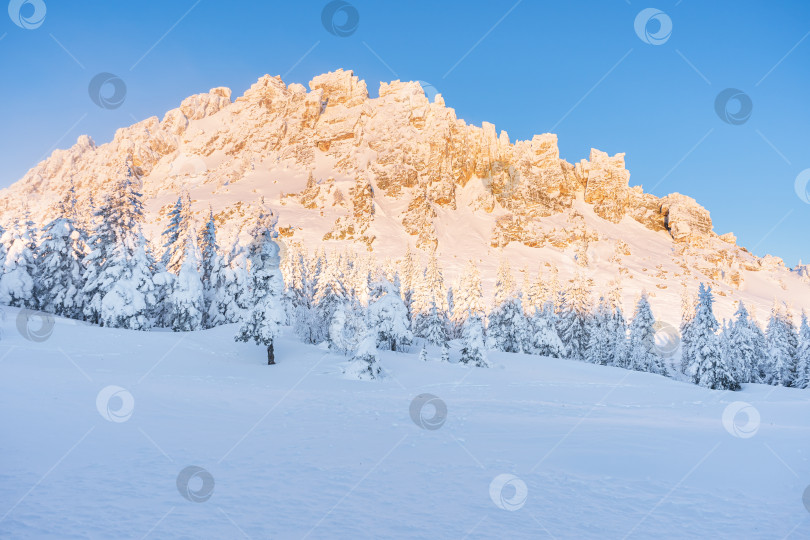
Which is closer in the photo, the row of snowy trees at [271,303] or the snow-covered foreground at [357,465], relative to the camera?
the snow-covered foreground at [357,465]

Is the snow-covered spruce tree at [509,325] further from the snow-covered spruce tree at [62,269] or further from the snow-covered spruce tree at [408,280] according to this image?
the snow-covered spruce tree at [62,269]

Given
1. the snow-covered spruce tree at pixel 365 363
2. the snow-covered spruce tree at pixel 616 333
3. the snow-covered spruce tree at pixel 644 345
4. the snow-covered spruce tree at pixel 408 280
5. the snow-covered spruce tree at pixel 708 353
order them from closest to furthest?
the snow-covered spruce tree at pixel 365 363 → the snow-covered spruce tree at pixel 708 353 → the snow-covered spruce tree at pixel 644 345 → the snow-covered spruce tree at pixel 616 333 → the snow-covered spruce tree at pixel 408 280

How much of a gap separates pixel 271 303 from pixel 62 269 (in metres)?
18.9

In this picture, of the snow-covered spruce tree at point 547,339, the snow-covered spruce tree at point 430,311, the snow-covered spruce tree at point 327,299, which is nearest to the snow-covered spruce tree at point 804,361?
the snow-covered spruce tree at point 547,339

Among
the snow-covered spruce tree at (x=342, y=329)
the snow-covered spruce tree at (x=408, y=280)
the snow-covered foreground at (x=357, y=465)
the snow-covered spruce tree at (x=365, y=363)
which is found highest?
the snow-covered spruce tree at (x=408, y=280)

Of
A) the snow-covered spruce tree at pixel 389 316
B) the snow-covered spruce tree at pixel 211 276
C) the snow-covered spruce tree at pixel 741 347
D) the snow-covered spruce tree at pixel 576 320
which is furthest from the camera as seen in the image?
the snow-covered spruce tree at pixel 576 320

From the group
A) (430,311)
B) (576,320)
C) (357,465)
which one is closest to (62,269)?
(430,311)

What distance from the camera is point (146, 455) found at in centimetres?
954

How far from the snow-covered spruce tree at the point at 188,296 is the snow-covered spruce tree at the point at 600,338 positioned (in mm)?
47742

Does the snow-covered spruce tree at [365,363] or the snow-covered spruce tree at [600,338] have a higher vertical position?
the snow-covered spruce tree at [600,338]

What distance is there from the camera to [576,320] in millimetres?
61062

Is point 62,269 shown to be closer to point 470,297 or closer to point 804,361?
point 470,297

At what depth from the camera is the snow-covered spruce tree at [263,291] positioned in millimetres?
31438

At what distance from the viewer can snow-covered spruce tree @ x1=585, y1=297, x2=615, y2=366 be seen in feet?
194
